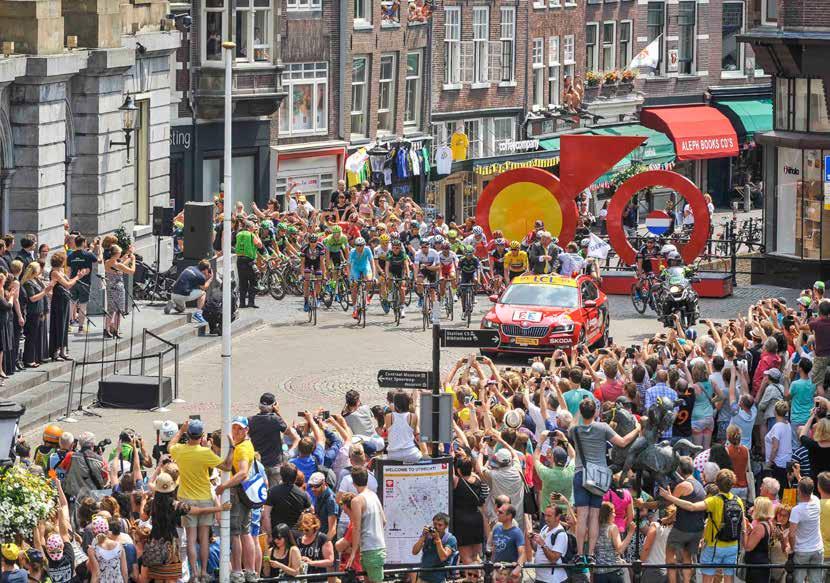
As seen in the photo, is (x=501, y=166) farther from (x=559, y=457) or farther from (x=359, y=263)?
(x=559, y=457)

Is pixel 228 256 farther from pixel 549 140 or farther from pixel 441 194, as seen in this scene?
pixel 549 140

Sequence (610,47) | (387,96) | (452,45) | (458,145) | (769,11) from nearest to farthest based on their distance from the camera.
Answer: (769,11)
(387,96)
(458,145)
(452,45)
(610,47)

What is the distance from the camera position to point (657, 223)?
145ft

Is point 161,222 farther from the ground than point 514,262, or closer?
farther from the ground

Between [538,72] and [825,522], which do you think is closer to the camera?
[825,522]

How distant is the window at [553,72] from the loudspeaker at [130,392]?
37472 millimetres

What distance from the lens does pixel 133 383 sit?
29.6 meters

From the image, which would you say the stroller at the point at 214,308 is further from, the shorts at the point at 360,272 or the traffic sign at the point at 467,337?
the traffic sign at the point at 467,337

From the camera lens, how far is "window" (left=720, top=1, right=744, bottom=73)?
7138 cm

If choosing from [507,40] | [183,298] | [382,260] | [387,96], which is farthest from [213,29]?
[183,298]

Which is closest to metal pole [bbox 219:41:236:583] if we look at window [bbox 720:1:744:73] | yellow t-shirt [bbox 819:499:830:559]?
yellow t-shirt [bbox 819:499:830:559]

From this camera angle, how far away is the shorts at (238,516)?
768 inches

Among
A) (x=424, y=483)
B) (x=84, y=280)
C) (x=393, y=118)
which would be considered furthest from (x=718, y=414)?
(x=393, y=118)

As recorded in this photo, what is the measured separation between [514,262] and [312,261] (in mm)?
3800
